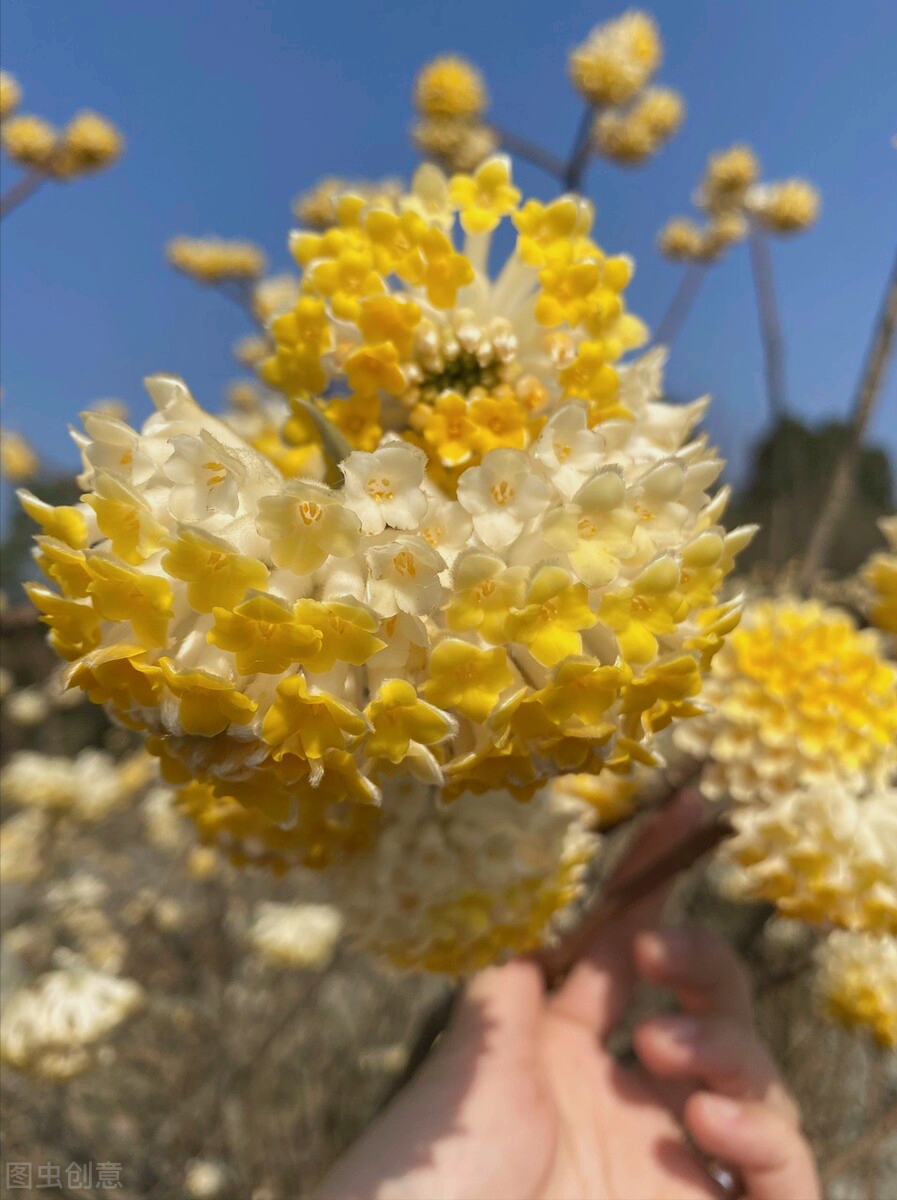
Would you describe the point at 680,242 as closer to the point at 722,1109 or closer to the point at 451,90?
the point at 451,90

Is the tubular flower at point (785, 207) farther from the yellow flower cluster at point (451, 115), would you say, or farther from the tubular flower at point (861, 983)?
the tubular flower at point (861, 983)

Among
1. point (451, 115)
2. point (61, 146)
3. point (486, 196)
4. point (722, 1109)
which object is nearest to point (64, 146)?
point (61, 146)

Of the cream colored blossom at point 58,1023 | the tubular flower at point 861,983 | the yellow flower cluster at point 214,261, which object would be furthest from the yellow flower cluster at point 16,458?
the tubular flower at point 861,983

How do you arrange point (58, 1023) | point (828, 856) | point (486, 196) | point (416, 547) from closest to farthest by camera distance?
point (416, 547) < point (486, 196) < point (828, 856) < point (58, 1023)

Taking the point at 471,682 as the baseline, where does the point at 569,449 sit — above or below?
above

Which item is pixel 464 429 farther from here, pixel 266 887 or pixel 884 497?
pixel 884 497

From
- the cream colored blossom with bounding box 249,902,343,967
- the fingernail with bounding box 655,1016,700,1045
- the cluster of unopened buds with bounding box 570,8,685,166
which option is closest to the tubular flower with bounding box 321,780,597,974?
the fingernail with bounding box 655,1016,700,1045

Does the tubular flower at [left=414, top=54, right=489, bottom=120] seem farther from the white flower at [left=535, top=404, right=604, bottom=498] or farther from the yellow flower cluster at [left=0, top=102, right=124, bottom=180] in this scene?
the white flower at [left=535, top=404, right=604, bottom=498]
